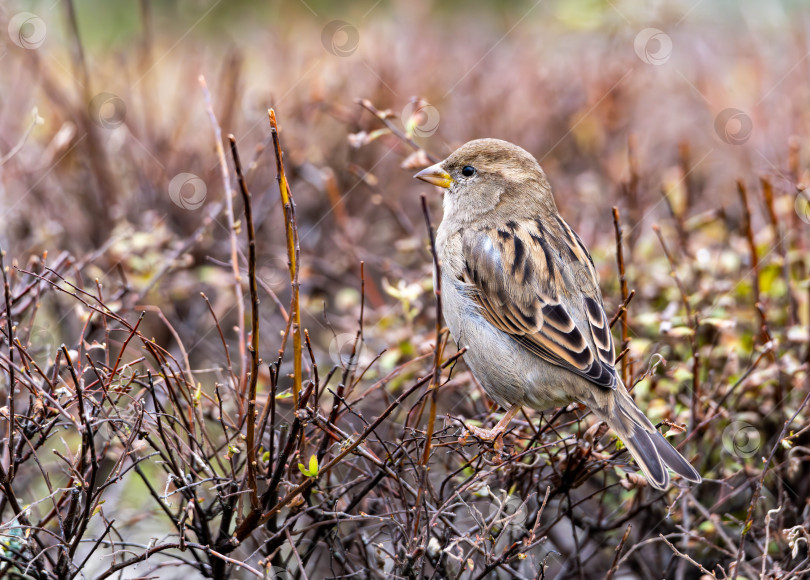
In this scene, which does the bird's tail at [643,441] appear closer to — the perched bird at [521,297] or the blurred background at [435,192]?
the perched bird at [521,297]

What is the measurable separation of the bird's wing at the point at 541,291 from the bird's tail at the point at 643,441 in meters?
0.13

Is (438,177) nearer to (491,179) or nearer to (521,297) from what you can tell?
(491,179)

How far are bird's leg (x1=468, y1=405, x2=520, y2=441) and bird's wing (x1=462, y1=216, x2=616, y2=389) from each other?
0.22 metres

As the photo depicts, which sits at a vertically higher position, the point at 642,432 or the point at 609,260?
the point at 609,260

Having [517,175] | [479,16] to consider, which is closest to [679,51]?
[479,16]

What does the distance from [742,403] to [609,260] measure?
3.18 feet

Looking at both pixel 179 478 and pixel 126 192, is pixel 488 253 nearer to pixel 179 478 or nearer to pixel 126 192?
pixel 179 478

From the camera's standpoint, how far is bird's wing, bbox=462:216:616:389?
2.96 metres

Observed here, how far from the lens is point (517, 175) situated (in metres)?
3.36

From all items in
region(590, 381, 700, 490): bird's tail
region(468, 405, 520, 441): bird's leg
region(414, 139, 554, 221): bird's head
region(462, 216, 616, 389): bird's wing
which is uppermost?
region(414, 139, 554, 221): bird's head

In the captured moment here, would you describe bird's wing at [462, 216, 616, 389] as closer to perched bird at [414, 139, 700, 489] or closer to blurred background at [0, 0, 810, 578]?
perched bird at [414, 139, 700, 489]

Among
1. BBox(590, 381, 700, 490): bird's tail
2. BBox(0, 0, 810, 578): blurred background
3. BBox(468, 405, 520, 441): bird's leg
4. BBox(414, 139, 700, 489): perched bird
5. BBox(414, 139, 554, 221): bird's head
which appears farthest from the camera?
BBox(414, 139, 554, 221): bird's head

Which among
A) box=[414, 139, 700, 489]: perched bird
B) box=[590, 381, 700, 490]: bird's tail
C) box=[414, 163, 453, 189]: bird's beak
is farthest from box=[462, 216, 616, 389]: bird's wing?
box=[414, 163, 453, 189]: bird's beak

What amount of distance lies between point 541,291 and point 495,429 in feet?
1.73
